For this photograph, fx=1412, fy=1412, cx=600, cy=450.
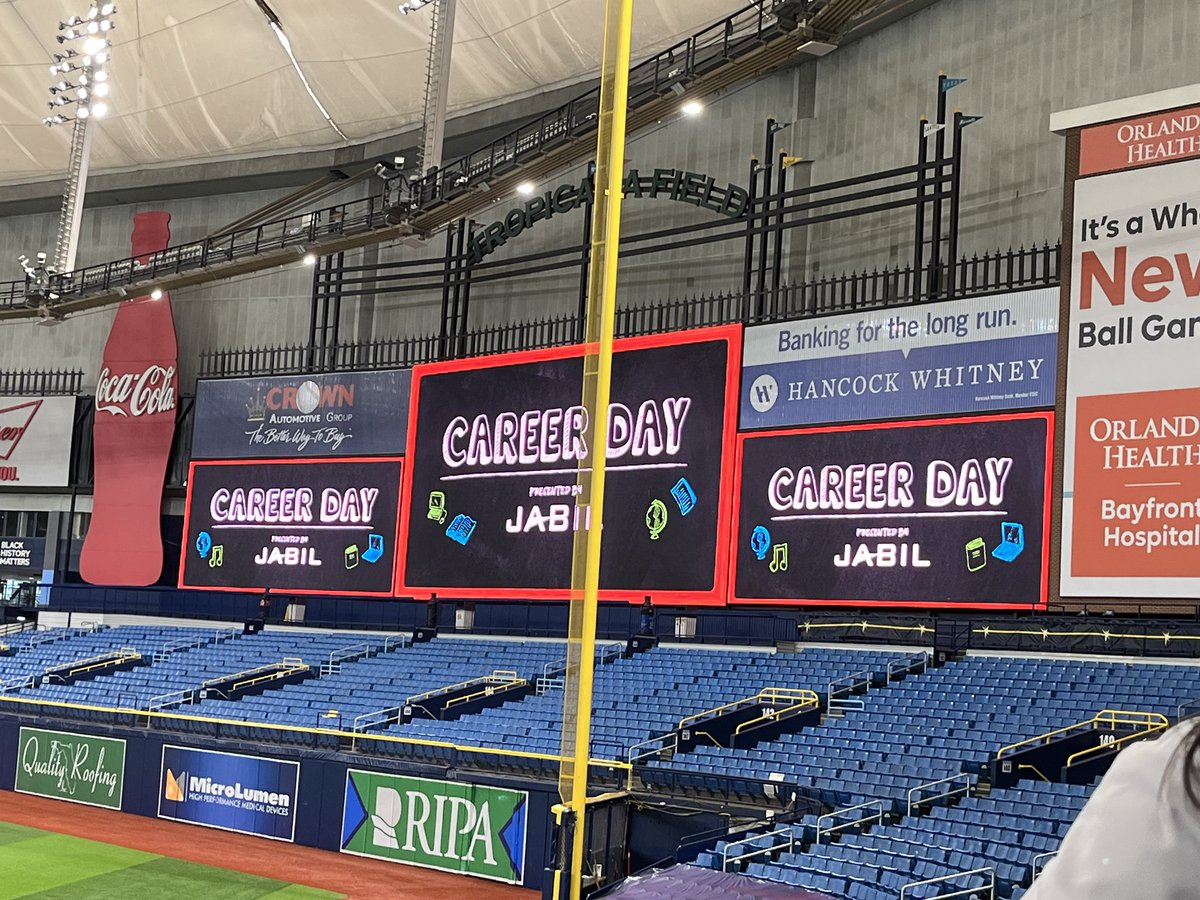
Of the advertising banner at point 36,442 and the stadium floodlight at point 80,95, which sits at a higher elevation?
the stadium floodlight at point 80,95

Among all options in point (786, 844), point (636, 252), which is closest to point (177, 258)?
point (636, 252)

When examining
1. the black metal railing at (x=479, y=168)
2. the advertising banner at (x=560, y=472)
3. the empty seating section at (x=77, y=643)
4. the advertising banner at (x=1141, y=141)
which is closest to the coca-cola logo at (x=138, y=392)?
the black metal railing at (x=479, y=168)

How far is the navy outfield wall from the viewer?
679 inches

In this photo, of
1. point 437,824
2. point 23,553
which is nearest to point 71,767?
point 437,824

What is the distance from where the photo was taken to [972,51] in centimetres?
2225

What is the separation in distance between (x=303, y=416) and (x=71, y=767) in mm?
7906

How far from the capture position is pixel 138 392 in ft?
107

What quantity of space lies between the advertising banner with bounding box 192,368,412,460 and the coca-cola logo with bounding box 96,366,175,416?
120 inches

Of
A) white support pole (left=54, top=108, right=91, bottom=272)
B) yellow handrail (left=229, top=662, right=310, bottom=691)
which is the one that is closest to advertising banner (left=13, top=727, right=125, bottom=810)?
yellow handrail (left=229, top=662, right=310, bottom=691)

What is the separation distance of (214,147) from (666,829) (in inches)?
897

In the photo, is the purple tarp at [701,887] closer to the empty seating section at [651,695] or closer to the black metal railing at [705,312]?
the empty seating section at [651,695]

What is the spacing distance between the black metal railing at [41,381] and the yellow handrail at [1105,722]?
26.0m

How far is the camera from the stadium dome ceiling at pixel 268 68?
2777 cm

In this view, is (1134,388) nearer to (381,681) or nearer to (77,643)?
(381,681)
